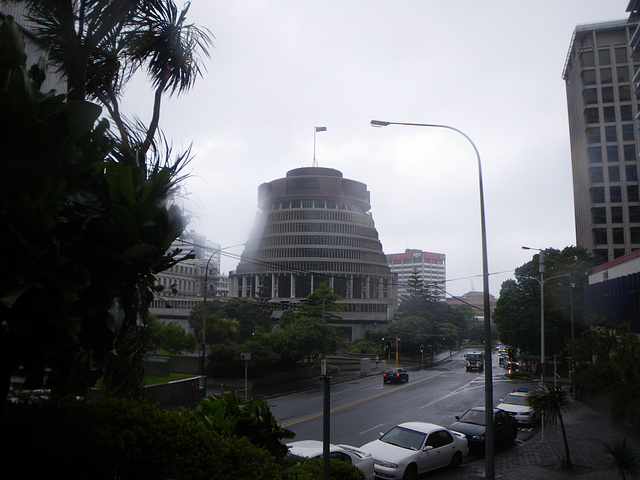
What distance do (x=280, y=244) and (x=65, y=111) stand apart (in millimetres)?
107160

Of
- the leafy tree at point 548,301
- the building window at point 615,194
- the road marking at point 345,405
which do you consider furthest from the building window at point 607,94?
the road marking at point 345,405

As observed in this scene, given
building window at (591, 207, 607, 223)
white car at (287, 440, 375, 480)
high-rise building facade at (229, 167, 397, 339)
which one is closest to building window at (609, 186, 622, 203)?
building window at (591, 207, 607, 223)

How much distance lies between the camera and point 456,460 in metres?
15.9

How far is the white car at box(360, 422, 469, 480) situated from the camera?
44.4ft

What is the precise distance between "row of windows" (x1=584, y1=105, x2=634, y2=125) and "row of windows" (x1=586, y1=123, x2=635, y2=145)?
1065mm

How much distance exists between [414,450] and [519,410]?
460 inches

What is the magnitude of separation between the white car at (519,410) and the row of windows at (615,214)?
62.3 meters

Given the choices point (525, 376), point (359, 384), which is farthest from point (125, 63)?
point (525, 376)

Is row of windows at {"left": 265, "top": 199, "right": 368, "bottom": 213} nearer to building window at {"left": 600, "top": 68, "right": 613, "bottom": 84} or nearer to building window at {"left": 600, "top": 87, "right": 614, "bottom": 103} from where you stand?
building window at {"left": 600, "top": 87, "right": 614, "bottom": 103}

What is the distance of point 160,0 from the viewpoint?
7.50 metres

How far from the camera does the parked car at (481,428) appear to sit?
1791cm

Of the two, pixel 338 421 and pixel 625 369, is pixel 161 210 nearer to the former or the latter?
pixel 338 421

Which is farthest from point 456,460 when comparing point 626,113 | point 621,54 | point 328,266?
point 328,266

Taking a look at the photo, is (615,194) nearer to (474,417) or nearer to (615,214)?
(615,214)
